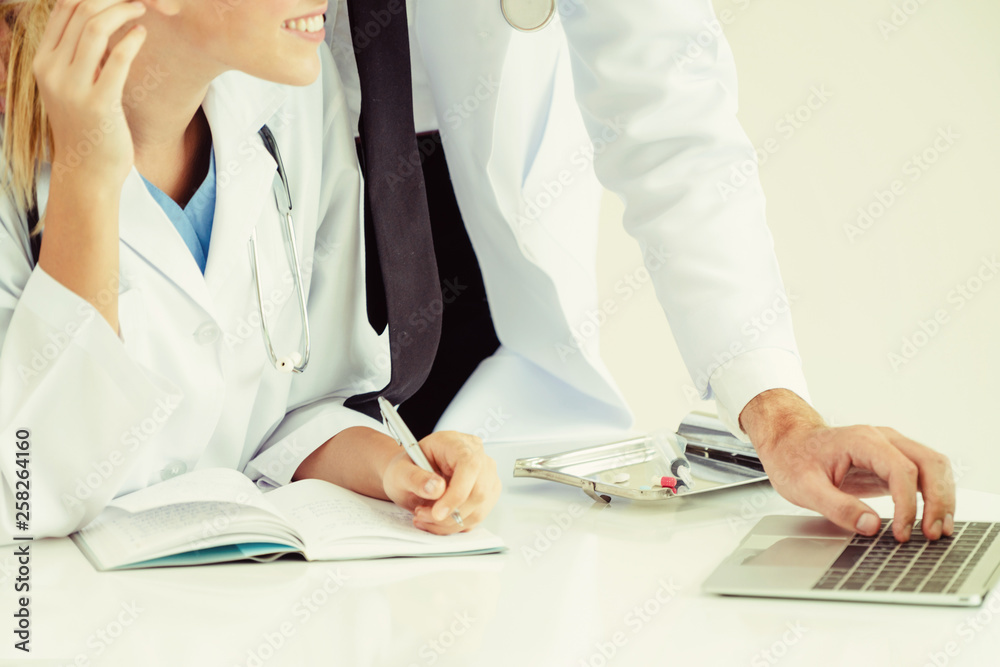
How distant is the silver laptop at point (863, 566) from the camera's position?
66 centimetres

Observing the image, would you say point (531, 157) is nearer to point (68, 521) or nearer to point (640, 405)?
point (68, 521)

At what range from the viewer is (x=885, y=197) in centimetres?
254

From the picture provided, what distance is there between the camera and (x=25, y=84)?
0.90 meters

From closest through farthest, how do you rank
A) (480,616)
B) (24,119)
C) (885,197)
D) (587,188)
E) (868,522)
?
(480,616) → (868,522) → (24,119) → (587,188) → (885,197)

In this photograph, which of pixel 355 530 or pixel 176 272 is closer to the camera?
pixel 355 530

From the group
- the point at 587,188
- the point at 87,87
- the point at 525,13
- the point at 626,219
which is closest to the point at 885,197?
the point at 587,188

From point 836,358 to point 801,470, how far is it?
1.96 meters

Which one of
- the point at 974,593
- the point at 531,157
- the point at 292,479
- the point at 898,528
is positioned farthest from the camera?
the point at 531,157

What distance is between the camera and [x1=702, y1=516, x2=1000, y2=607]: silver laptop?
0.66m

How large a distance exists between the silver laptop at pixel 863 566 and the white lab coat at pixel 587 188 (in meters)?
0.25

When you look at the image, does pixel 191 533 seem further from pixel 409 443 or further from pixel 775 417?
pixel 775 417

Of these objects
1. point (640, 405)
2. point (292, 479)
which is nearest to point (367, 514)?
point (292, 479)

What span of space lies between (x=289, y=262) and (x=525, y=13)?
1.29 feet

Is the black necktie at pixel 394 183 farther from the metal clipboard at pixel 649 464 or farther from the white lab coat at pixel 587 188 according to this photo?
the metal clipboard at pixel 649 464
